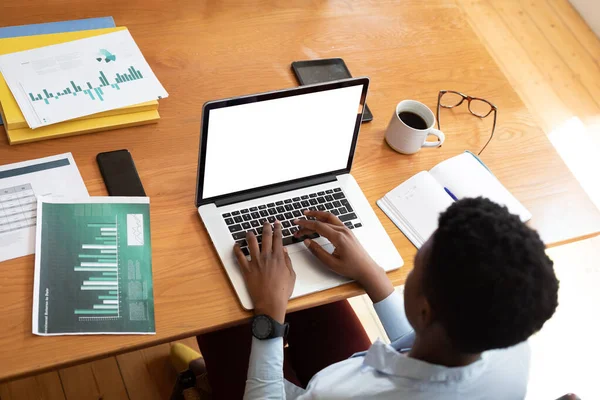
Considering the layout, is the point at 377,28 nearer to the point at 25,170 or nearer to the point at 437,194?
the point at 437,194

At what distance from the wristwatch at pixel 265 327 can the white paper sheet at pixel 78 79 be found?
0.52 m

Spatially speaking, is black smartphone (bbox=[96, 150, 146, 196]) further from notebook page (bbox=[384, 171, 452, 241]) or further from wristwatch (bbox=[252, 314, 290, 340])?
notebook page (bbox=[384, 171, 452, 241])

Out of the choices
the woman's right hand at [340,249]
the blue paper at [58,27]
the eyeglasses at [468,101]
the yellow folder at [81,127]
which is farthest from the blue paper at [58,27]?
the eyeglasses at [468,101]

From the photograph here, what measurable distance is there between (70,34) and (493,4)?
2.35 metres

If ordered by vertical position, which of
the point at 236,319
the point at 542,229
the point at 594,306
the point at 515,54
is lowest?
the point at 594,306

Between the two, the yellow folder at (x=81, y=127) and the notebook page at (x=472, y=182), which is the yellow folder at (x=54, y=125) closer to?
the yellow folder at (x=81, y=127)

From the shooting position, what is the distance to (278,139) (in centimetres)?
128

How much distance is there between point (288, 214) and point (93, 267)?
1.20ft

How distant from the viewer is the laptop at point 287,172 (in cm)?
122

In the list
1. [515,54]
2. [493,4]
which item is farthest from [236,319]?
[493,4]

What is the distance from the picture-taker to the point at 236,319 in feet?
3.86

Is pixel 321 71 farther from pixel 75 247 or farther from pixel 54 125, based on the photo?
pixel 75 247

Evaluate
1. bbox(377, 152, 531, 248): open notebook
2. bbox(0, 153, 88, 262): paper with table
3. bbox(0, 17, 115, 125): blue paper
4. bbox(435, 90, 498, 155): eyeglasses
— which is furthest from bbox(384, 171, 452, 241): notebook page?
bbox(0, 17, 115, 125): blue paper

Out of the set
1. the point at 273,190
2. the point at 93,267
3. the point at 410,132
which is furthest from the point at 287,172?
the point at 93,267
